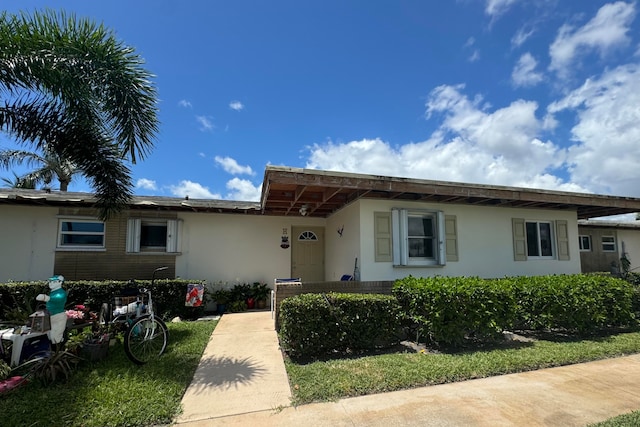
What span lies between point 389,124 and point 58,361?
9896 mm

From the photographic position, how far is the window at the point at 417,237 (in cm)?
689

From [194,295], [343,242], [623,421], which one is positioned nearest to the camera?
[623,421]

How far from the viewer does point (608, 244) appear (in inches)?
505

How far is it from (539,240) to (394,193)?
476 cm

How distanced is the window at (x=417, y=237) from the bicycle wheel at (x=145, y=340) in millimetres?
4656

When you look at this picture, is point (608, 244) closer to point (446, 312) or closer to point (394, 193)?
point (394, 193)

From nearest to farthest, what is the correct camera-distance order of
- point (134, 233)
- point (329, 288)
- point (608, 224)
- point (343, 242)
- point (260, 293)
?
point (329, 288) < point (343, 242) < point (134, 233) < point (260, 293) < point (608, 224)

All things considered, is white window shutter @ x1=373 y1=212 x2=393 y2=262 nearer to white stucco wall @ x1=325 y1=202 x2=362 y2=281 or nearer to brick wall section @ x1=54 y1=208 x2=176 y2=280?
white stucco wall @ x1=325 y1=202 x2=362 y2=281

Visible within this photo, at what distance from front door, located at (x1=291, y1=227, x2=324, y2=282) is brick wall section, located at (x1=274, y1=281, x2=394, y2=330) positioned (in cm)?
397

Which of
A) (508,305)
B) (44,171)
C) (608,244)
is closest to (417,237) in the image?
(508,305)

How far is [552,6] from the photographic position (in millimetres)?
6777

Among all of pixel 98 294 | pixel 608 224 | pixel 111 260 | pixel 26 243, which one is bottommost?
pixel 98 294

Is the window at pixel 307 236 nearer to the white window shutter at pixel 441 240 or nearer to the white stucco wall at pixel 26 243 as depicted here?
the white window shutter at pixel 441 240

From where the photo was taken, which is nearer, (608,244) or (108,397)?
(108,397)
